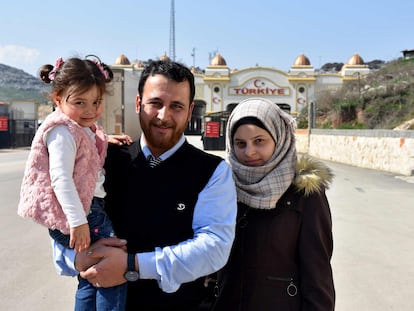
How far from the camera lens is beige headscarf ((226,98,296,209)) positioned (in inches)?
81.0

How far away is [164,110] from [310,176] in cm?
84

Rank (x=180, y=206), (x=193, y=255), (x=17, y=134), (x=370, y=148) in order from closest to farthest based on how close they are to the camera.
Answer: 1. (x=193, y=255)
2. (x=180, y=206)
3. (x=370, y=148)
4. (x=17, y=134)

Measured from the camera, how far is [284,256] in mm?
2066

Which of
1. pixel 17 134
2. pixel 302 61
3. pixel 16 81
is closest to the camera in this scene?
pixel 17 134

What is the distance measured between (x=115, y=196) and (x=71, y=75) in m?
0.60

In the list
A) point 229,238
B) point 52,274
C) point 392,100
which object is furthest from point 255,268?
point 392,100

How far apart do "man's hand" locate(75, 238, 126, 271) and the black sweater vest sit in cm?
9

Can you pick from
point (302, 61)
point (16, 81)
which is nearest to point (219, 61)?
point (302, 61)

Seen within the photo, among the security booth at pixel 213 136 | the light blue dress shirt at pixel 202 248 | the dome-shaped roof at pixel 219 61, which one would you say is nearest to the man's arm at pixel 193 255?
the light blue dress shirt at pixel 202 248

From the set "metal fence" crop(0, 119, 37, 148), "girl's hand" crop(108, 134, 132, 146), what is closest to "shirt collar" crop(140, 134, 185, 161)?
"girl's hand" crop(108, 134, 132, 146)

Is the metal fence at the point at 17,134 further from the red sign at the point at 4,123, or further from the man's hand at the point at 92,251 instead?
the man's hand at the point at 92,251

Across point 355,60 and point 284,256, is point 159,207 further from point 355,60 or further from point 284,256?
point 355,60

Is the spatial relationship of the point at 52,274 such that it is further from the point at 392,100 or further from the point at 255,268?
the point at 392,100

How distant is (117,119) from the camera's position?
9148 mm
